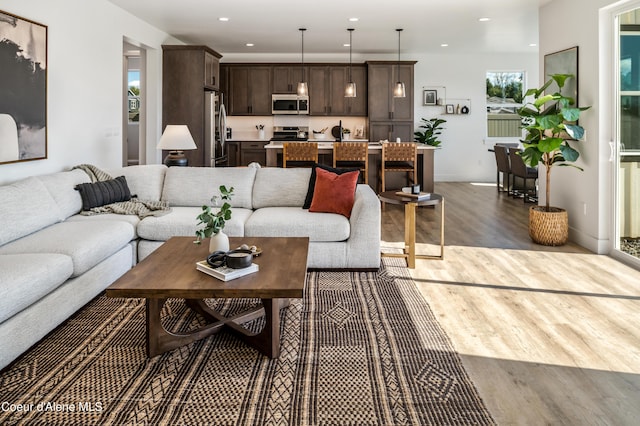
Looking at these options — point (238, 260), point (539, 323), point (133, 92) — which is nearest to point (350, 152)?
point (539, 323)

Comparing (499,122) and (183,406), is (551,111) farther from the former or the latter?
(499,122)

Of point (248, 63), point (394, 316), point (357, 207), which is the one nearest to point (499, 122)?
point (248, 63)

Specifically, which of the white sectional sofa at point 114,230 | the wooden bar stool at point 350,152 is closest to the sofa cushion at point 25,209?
the white sectional sofa at point 114,230

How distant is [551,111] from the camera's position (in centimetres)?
514

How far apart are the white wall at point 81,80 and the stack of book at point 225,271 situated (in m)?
2.45

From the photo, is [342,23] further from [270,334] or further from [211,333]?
[270,334]

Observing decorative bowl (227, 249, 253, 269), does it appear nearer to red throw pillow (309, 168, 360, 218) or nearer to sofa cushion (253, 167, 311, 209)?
red throw pillow (309, 168, 360, 218)

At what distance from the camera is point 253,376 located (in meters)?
2.38

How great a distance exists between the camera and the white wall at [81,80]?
15.1ft

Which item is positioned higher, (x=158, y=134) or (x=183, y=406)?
(x=158, y=134)

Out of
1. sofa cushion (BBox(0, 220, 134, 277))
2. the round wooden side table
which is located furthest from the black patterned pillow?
the round wooden side table

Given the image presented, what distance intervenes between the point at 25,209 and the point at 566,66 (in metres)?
5.20

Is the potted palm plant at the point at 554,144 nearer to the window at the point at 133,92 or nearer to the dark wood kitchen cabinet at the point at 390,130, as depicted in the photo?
the dark wood kitchen cabinet at the point at 390,130

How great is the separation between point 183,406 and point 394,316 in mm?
1479
